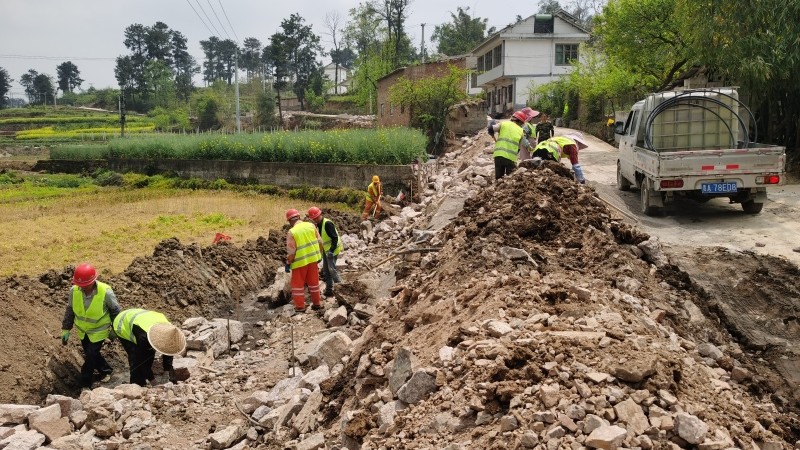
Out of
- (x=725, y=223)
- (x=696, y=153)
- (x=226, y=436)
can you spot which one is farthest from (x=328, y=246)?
(x=725, y=223)

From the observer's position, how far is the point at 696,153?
10703mm

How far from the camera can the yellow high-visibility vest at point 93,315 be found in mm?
8547

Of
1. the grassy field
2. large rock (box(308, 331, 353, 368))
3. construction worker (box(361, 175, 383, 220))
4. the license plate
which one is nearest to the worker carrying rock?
the license plate

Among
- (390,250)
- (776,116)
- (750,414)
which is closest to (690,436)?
(750,414)

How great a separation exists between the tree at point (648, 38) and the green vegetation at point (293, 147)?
7.91m

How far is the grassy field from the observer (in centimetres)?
1606

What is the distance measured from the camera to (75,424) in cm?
733

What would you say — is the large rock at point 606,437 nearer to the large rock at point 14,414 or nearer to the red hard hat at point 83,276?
the large rock at point 14,414

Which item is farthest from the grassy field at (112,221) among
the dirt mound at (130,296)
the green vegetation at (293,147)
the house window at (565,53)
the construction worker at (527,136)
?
the house window at (565,53)

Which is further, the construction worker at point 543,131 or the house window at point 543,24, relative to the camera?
the house window at point 543,24

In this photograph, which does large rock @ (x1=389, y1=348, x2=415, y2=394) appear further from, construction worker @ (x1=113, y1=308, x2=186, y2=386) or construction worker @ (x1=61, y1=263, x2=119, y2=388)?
construction worker @ (x1=61, y1=263, x2=119, y2=388)

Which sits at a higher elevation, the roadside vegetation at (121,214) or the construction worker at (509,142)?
the construction worker at (509,142)

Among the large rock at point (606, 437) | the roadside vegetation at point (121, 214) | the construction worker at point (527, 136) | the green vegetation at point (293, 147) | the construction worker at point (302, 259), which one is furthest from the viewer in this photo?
the green vegetation at point (293, 147)

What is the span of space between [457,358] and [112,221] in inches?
744
